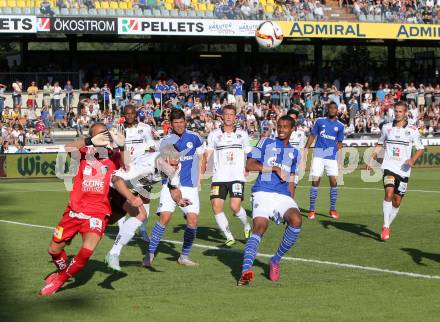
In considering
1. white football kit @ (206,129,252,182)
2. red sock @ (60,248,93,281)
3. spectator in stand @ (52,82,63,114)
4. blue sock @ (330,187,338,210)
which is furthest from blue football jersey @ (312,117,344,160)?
spectator in stand @ (52,82,63,114)

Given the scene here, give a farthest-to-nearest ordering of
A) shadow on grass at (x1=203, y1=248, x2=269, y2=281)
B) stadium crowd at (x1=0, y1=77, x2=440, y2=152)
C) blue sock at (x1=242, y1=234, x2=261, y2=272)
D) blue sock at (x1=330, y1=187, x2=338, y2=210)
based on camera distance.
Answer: stadium crowd at (x1=0, y1=77, x2=440, y2=152), blue sock at (x1=330, y1=187, x2=338, y2=210), shadow on grass at (x1=203, y1=248, x2=269, y2=281), blue sock at (x1=242, y1=234, x2=261, y2=272)

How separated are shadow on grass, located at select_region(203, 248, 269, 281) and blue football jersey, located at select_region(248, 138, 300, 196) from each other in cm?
125

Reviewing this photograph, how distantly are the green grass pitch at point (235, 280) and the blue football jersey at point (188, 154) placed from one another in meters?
1.25

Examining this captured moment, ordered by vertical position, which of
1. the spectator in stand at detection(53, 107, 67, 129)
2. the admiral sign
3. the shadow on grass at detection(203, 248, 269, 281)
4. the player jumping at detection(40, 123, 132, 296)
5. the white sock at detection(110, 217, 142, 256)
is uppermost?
the admiral sign

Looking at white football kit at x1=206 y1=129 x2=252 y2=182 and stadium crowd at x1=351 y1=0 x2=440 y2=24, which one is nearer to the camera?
white football kit at x1=206 y1=129 x2=252 y2=182

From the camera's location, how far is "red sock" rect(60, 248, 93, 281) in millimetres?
9656

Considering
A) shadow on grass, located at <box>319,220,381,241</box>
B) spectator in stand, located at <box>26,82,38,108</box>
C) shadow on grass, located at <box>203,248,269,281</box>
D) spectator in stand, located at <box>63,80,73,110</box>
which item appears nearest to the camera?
shadow on grass, located at <box>203,248,269,281</box>

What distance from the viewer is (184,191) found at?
39.3 feet

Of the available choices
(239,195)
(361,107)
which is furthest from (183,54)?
(239,195)

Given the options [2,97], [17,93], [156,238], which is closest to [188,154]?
[156,238]

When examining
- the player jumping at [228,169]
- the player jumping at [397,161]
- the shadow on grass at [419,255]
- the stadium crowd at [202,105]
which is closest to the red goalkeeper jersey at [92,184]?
the player jumping at [228,169]

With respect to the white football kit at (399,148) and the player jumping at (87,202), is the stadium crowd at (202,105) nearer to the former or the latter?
the white football kit at (399,148)

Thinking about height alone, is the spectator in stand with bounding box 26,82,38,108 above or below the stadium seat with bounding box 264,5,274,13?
below

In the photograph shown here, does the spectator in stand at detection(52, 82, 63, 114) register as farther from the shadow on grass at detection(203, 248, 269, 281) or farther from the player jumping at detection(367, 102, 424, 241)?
the shadow on grass at detection(203, 248, 269, 281)
